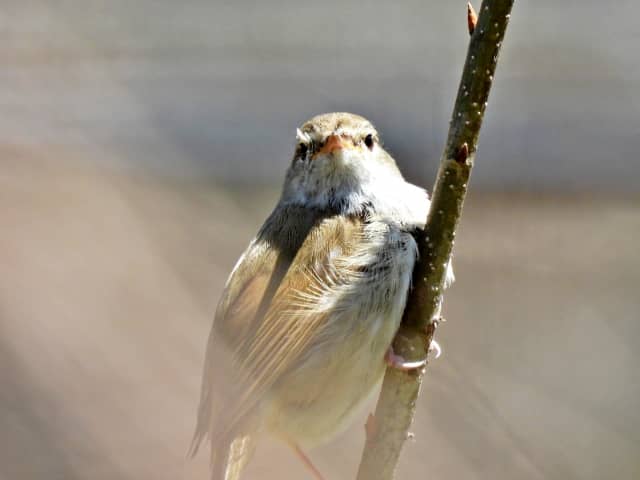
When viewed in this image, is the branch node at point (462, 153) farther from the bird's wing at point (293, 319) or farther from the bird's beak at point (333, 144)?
the bird's beak at point (333, 144)

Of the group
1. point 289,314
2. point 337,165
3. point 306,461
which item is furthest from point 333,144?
point 306,461

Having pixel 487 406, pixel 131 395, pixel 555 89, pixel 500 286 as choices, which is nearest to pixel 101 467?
pixel 131 395

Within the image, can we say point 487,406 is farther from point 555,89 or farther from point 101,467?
point 555,89

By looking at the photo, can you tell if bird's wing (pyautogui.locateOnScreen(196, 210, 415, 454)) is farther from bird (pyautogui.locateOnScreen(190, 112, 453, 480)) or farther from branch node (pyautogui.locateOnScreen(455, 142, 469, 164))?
branch node (pyautogui.locateOnScreen(455, 142, 469, 164))

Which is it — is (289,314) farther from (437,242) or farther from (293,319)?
(437,242)

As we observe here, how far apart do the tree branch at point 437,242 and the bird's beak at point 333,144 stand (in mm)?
581

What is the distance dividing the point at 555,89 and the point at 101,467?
1669 mm

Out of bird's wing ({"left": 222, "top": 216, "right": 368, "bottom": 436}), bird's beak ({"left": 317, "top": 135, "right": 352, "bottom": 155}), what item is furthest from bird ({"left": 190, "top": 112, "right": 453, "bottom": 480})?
bird's beak ({"left": 317, "top": 135, "right": 352, "bottom": 155})

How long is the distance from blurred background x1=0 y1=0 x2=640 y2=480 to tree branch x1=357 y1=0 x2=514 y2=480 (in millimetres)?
117

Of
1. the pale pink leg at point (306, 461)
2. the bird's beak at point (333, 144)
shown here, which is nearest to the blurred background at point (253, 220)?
the pale pink leg at point (306, 461)

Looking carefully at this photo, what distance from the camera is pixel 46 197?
5.42 ft

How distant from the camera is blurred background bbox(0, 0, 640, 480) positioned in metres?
1.51

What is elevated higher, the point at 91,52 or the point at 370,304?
the point at 91,52

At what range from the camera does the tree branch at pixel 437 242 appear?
3.23 feet
